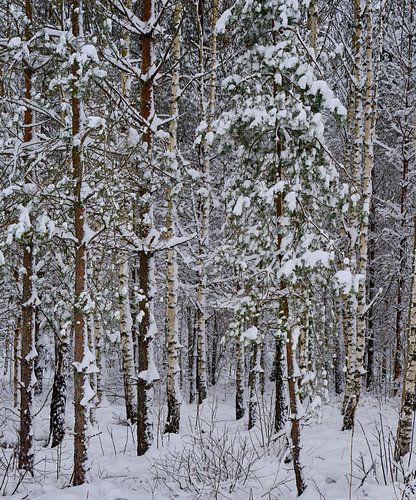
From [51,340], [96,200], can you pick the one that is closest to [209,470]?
[96,200]

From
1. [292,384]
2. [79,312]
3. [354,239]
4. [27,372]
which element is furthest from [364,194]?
[27,372]

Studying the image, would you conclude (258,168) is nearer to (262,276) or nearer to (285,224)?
(285,224)

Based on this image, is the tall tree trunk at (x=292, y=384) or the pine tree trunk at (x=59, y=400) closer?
the tall tree trunk at (x=292, y=384)

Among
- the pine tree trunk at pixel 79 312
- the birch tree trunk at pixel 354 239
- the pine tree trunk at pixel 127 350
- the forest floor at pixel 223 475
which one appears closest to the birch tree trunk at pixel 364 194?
the birch tree trunk at pixel 354 239

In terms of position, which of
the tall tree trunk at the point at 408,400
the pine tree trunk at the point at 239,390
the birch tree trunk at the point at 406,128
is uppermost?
the birch tree trunk at the point at 406,128

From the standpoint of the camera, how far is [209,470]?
6.59m

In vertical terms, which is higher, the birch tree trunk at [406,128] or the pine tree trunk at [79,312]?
the birch tree trunk at [406,128]

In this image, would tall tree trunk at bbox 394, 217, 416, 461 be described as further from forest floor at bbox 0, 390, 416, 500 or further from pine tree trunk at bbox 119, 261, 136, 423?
pine tree trunk at bbox 119, 261, 136, 423

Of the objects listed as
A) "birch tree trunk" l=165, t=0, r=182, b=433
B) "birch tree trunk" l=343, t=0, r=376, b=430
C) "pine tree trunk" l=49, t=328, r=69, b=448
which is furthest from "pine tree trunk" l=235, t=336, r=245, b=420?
"pine tree trunk" l=49, t=328, r=69, b=448

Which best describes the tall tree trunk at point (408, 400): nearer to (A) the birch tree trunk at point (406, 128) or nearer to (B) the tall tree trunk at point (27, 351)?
(B) the tall tree trunk at point (27, 351)

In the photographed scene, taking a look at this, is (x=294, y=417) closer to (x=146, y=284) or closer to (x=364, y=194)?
(x=146, y=284)

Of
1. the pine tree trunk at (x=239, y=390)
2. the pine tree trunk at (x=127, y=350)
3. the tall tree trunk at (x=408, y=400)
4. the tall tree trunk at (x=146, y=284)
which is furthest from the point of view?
the pine tree trunk at (x=239, y=390)

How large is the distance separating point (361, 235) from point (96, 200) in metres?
6.32

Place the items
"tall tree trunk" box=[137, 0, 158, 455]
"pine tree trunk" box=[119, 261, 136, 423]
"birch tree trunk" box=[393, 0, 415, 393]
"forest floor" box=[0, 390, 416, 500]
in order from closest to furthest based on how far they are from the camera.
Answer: "forest floor" box=[0, 390, 416, 500]
"tall tree trunk" box=[137, 0, 158, 455]
"pine tree trunk" box=[119, 261, 136, 423]
"birch tree trunk" box=[393, 0, 415, 393]
